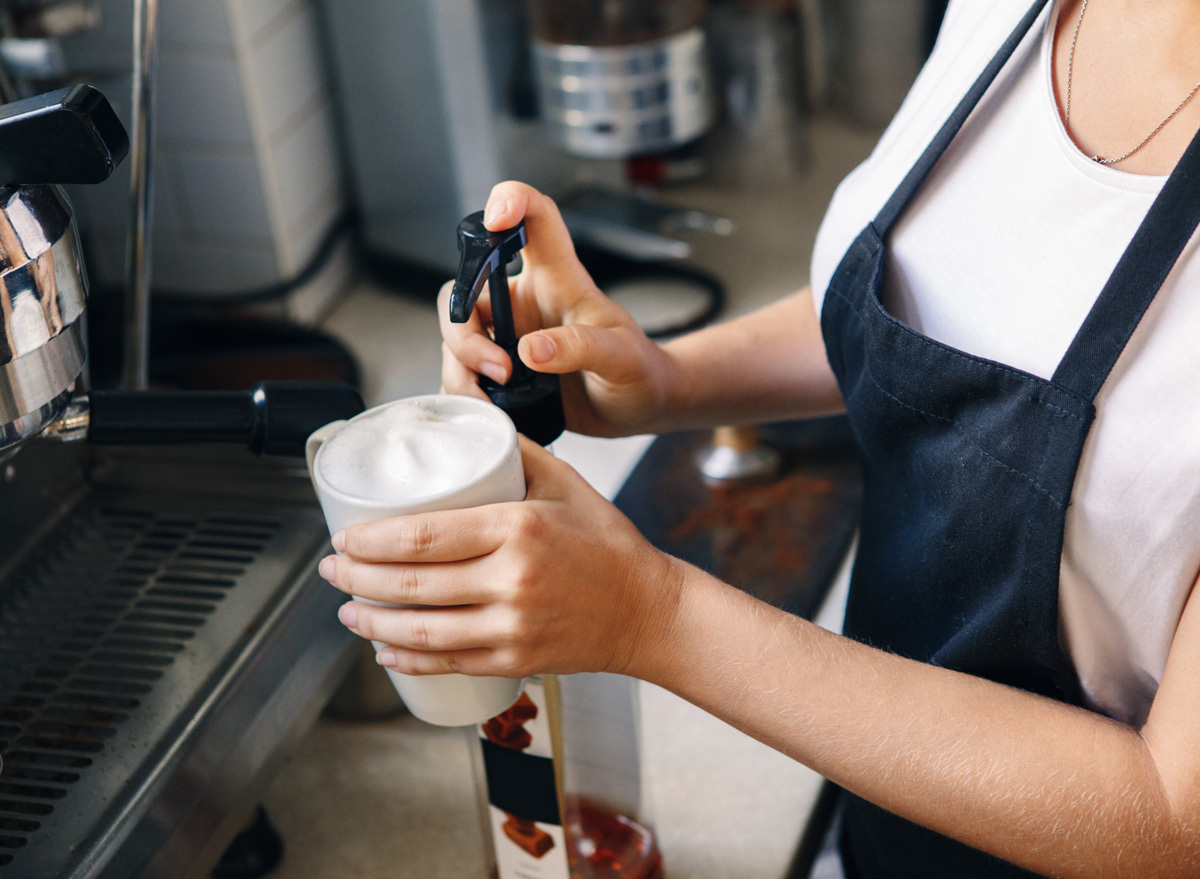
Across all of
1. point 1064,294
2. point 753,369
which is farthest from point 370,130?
point 1064,294

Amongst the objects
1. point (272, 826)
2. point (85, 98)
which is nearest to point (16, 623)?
point (272, 826)

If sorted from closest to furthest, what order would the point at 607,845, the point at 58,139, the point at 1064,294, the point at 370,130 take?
the point at 58,139, the point at 1064,294, the point at 607,845, the point at 370,130

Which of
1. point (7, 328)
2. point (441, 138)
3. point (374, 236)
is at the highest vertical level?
point (7, 328)

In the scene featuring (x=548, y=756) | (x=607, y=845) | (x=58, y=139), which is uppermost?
(x=58, y=139)

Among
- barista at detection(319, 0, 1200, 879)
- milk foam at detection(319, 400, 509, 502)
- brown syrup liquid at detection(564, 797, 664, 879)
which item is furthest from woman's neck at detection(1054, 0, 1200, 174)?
brown syrup liquid at detection(564, 797, 664, 879)

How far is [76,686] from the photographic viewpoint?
0.60 metres

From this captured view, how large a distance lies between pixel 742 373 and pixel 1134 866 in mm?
366

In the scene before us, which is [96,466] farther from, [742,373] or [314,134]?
[314,134]

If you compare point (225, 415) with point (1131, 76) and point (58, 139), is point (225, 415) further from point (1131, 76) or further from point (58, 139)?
point (1131, 76)

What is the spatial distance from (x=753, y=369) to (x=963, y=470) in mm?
205

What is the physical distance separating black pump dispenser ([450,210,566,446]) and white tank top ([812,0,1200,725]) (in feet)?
0.69

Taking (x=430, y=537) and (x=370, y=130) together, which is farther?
(x=370, y=130)

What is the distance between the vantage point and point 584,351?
593mm

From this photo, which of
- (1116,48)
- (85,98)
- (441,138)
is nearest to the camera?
(85,98)
